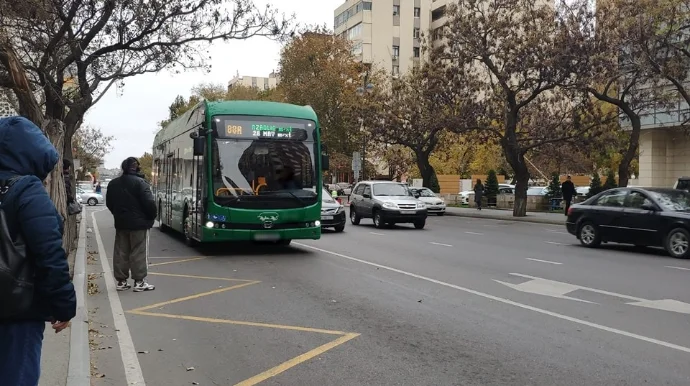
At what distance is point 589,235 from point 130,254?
38.5 feet

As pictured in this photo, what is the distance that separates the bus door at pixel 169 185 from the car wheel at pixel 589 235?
11.3 meters

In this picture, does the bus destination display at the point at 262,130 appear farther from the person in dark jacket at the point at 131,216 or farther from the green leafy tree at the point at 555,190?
the green leafy tree at the point at 555,190

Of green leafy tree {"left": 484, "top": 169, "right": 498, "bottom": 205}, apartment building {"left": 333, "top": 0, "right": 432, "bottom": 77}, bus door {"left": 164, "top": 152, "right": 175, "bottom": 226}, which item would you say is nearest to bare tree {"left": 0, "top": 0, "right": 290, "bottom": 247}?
bus door {"left": 164, "top": 152, "right": 175, "bottom": 226}

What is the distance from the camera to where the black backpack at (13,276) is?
115 inches

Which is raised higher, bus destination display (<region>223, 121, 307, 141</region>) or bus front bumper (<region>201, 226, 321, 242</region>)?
bus destination display (<region>223, 121, 307, 141</region>)

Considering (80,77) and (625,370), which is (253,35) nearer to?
(80,77)

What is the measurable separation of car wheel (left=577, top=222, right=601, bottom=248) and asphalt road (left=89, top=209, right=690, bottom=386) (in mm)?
2235

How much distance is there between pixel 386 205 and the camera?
2242 cm

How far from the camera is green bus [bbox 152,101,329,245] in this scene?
13.3 meters

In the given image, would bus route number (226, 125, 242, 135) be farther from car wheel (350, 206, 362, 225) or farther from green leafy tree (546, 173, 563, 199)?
green leafy tree (546, 173, 563, 199)

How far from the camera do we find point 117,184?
9.46 m

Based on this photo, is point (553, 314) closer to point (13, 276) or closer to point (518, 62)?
point (13, 276)

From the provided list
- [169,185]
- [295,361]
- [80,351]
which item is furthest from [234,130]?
[295,361]

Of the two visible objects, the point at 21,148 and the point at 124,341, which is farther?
the point at 124,341
